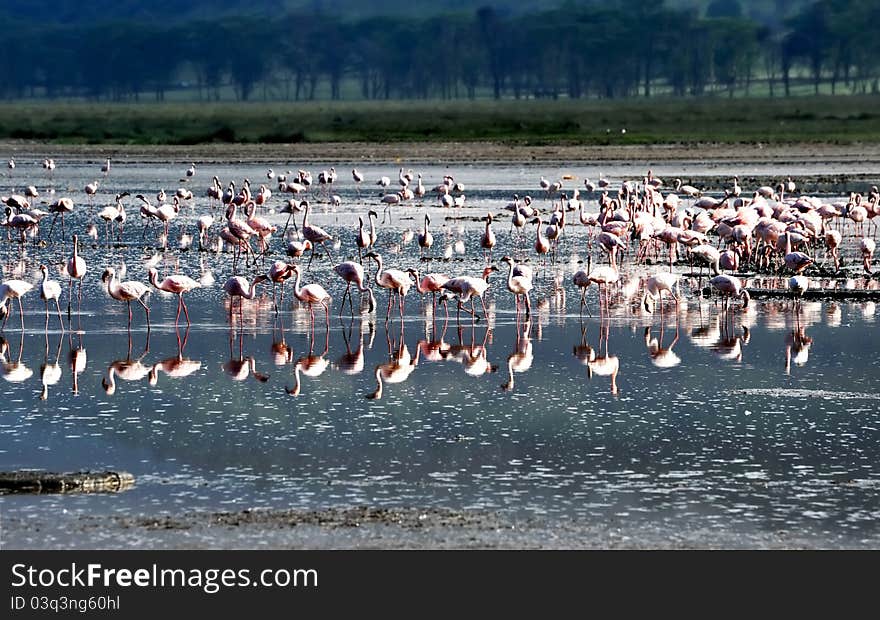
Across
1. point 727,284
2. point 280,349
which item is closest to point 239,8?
point 727,284

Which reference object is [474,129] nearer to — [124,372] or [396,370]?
[396,370]

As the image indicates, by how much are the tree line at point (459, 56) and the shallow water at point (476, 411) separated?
109 metres

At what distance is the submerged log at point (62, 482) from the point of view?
743 centimetres

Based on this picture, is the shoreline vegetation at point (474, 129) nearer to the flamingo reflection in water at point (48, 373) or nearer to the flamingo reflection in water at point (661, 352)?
the flamingo reflection in water at point (661, 352)

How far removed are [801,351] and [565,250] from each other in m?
7.23

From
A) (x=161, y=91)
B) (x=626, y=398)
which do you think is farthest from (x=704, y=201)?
(x=161, y=91)

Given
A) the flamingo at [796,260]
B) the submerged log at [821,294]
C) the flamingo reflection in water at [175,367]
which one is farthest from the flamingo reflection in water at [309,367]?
the flamingo at [796,260]

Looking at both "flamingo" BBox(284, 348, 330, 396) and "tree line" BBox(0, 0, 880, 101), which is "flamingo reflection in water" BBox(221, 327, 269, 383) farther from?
"tree line" BBox(0, 0, 880, 101)

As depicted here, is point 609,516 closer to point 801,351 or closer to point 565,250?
point 801,351

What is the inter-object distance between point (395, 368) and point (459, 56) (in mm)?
124945

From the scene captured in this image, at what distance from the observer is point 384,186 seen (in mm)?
28438

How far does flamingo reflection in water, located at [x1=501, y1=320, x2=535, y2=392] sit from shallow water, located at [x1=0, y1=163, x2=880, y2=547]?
3 cm

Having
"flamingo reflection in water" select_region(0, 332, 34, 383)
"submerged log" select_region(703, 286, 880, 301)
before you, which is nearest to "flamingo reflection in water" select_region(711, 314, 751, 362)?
"submerged log" select_region(703, 286, 880, 301)

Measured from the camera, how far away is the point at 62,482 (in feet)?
24.6
